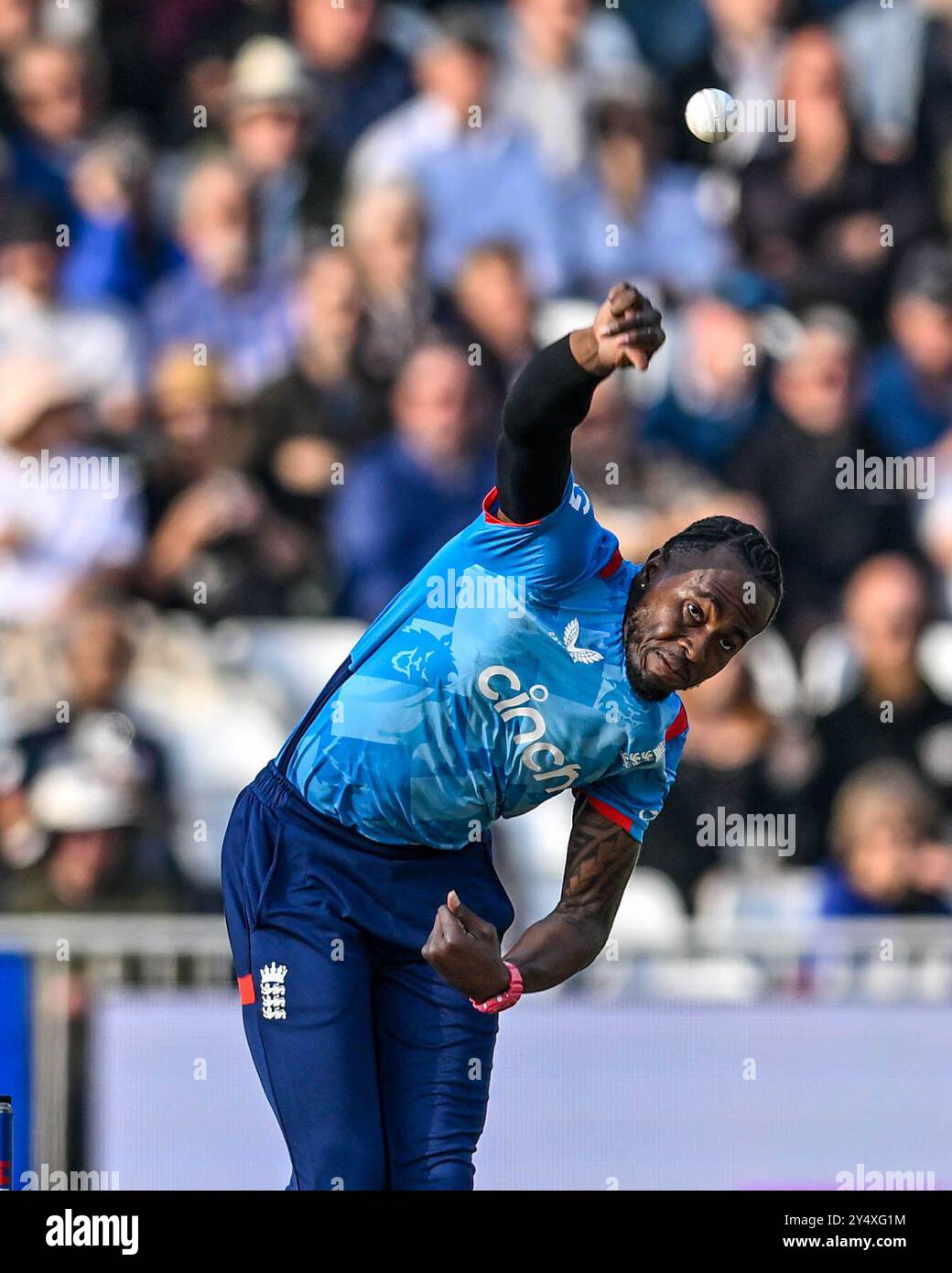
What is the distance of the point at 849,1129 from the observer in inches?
284

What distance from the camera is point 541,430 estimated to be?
4230 millimetres

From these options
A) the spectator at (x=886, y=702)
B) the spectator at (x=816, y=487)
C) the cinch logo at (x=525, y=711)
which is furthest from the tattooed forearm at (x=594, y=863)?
the spectator at (x=816, y=487)

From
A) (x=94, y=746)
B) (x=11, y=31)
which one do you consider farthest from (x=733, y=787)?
(x=11, y=31)

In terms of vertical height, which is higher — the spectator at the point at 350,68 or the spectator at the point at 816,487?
the spectator at the point at 350,68

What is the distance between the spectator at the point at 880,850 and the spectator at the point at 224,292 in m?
2.94

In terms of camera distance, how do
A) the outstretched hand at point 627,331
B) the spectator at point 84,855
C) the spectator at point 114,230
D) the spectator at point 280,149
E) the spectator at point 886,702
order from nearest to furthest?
1. the outstretched hand at point 627,331
2. the spectator at point 84,855
3. the spectator at point 886,702
4. the spectator at point 114,230
5. the spectator at point 280,149

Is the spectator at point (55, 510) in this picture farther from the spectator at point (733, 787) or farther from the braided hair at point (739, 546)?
the braided hair at point (739, 546)

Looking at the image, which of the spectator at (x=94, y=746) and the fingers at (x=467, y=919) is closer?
Answer: the fingers at (x=467, y=919)

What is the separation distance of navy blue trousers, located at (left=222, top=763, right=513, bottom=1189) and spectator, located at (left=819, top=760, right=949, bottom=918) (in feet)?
11.7

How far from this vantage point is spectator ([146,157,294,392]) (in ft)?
29.2

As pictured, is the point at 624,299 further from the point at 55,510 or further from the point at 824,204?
the point at 824,204

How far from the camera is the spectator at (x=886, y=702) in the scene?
27.7 feet

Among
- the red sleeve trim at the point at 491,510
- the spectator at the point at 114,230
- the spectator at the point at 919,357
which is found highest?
the spectator at the point at 114,230

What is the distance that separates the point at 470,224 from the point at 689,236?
95 centimetres
